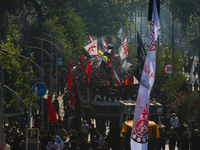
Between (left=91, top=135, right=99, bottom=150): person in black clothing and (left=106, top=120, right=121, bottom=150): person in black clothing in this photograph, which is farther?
(left=106, top=120, right=121, bottom=150): person in black clothing

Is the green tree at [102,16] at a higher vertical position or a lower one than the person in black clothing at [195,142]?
higher

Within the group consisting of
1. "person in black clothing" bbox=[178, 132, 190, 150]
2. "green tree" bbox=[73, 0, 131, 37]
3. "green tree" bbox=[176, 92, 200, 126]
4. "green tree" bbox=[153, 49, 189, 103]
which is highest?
"green tree" bbox=[73, 0, 131, 37]

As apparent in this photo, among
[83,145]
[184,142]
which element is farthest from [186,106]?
[83,145]

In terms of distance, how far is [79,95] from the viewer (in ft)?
84.7

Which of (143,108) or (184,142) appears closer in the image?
(143,108)

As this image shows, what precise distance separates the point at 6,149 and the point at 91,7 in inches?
3091

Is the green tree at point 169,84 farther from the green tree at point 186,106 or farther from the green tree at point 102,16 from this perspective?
the green tree at point 102,16

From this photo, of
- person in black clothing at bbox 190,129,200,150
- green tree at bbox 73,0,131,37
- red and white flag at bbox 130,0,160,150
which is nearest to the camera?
red and white flag at bbox 130,0,160,150

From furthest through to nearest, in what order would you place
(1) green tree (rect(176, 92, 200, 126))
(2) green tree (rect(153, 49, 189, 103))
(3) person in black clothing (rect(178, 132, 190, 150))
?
(2) green tree (rect(153, 49, 189, 103))
(1) green tree (rect(176, 92, 200, 126))
(3) person in black clothing (rect(178, 132, 190, 150))

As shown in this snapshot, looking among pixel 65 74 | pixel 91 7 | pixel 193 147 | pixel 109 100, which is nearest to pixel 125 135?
pixel 193 147

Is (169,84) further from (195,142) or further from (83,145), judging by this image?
(83,145)

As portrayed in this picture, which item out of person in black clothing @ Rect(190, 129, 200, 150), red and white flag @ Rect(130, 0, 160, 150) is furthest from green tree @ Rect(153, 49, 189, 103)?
red and white flag @ Rect(130, 0, 160, 150)

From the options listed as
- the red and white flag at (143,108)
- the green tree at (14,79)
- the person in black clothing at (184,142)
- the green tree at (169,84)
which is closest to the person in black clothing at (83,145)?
the person in black clothing at (184,142)

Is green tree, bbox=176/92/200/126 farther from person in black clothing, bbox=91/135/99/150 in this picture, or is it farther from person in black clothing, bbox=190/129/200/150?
person in black clothing, bbox=91/135/99/150
